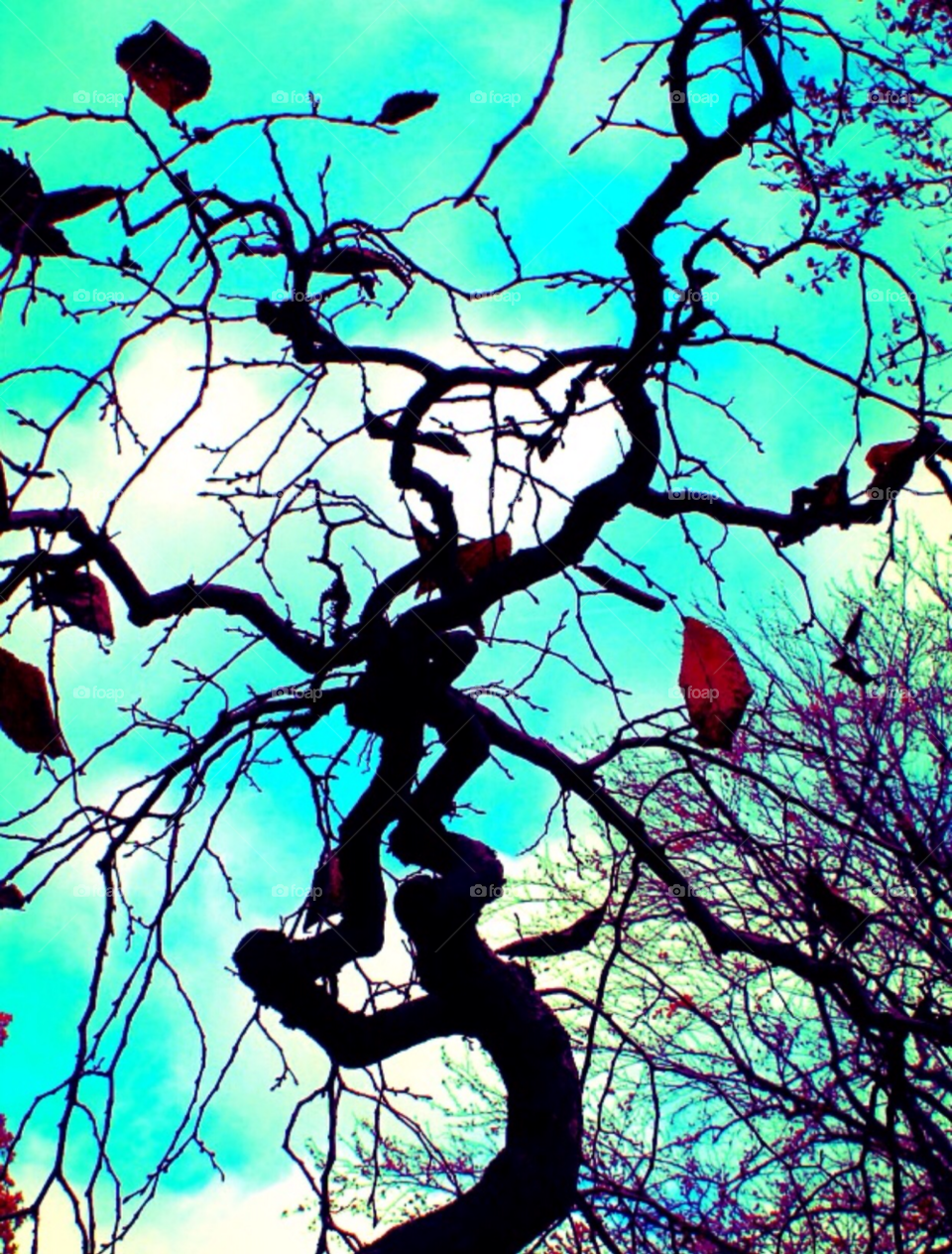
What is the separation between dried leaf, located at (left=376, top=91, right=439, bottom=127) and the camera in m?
1.60

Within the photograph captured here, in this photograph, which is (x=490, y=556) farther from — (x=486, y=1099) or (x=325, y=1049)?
(x=486, y=1099)

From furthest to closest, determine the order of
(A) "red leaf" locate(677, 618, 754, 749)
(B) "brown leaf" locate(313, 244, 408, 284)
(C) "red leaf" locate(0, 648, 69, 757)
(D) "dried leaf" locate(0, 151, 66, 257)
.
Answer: (B) "brown leaf" locate(313, 244, 408, 284) → (A) "red leaf" locate(677, 618, 754, 749) → (C) "red leaf" locate(0, 648, 69, 757) → (D) "dried leaf" locate(0, 151, 66, 257)

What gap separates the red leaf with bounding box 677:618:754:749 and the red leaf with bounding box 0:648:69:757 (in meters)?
1.07

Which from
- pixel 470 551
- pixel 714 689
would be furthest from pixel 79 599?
pixel 714 689

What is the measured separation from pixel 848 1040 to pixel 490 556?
20.1 ft

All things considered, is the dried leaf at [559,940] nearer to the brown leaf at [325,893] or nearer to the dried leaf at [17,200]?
the brown leaf at [325,893]

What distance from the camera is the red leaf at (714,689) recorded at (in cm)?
169

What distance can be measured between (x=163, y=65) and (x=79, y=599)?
0.86 metres

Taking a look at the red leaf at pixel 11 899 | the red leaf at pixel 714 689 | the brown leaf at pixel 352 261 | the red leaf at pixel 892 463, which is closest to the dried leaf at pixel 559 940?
the red leaf at pixel 714 689

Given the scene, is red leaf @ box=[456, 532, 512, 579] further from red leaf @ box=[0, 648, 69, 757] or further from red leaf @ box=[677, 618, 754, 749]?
red leaf @ box=[0, 648, 69, 757]

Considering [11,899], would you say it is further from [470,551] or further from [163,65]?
[163,65]

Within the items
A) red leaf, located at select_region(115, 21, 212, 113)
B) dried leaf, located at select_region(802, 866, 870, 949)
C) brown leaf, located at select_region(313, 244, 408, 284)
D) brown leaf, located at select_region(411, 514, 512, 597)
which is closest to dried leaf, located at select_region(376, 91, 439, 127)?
red leaf, located at select_region(115, 21, 212, 113)

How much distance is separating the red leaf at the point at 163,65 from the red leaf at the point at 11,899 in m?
1.28

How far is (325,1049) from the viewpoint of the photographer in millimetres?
1914
